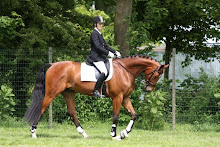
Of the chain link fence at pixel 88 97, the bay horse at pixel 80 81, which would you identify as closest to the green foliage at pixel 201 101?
the chain link fence at pixel 88 97

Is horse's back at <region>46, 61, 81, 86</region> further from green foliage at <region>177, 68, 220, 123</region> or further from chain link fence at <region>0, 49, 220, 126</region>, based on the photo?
green foliage at <region>177, 68, 220, 123</region>

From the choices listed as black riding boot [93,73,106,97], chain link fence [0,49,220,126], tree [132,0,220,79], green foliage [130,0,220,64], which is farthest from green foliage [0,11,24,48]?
tree [132,0,220,79]

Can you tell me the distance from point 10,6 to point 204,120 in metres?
7.29

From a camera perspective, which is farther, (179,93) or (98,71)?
(179,93)

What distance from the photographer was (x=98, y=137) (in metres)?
10.6

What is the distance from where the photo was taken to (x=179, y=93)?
42.8 feet

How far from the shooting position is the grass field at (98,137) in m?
9.28

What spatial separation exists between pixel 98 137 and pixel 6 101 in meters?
3.59

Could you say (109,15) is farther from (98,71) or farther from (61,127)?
(98,71)

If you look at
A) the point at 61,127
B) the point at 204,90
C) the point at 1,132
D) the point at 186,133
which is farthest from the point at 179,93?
the point at 1,132

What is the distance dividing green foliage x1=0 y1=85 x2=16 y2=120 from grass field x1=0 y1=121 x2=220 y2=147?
345 millimetres

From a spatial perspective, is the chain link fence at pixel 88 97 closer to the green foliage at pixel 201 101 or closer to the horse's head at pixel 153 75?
the green foliage at pixel 201 101

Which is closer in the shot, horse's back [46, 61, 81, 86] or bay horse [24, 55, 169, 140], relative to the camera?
bay horse [24, 55, 169, 140]

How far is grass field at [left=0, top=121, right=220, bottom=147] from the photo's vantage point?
928 cm
